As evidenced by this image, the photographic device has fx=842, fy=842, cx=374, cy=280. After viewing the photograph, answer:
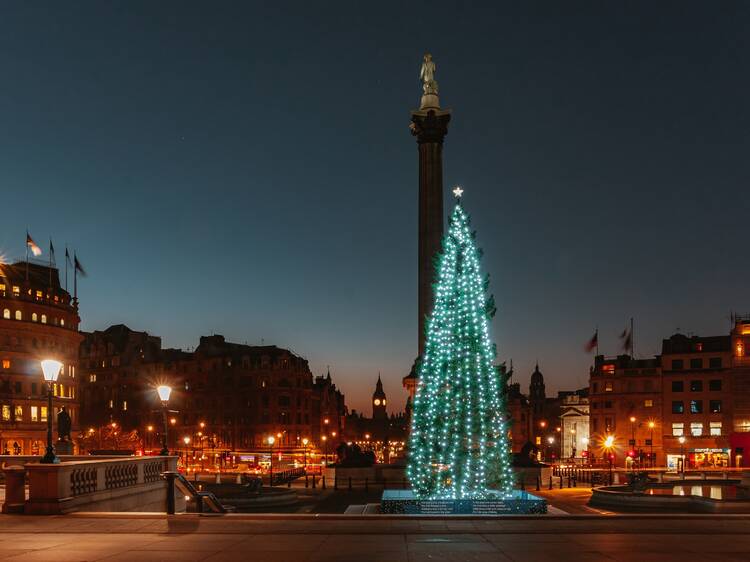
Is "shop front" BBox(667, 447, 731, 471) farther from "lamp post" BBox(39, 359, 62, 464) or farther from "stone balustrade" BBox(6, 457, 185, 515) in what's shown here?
"lamp post" BBox(39, 359, 62, 464)

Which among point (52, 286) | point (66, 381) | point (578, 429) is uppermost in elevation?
point (52, 286)

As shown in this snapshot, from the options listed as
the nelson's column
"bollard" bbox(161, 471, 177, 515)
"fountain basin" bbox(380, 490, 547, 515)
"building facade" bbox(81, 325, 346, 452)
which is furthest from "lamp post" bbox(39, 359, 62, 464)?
"building facade" bbox(81, 325, 346, 452)

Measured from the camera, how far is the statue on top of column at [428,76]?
65.9m

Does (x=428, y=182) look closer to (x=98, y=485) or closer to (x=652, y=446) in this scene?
(x=98, y=485)

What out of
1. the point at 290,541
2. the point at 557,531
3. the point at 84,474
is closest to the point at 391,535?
the point at 290,541

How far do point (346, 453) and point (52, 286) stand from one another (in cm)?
5632

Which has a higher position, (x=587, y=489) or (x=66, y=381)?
(x=66, y=381)

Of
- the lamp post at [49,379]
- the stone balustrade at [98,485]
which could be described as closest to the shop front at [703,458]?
the stone balustrade at [98,485]

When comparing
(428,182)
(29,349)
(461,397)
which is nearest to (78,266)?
(29,349)

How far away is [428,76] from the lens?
6594cm

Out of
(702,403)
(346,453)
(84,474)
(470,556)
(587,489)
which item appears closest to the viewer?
(470,556)

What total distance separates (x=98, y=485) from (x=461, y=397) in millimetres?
14674

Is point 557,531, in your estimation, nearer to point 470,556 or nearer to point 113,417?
point 470,556

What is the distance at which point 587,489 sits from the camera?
53219 mm
